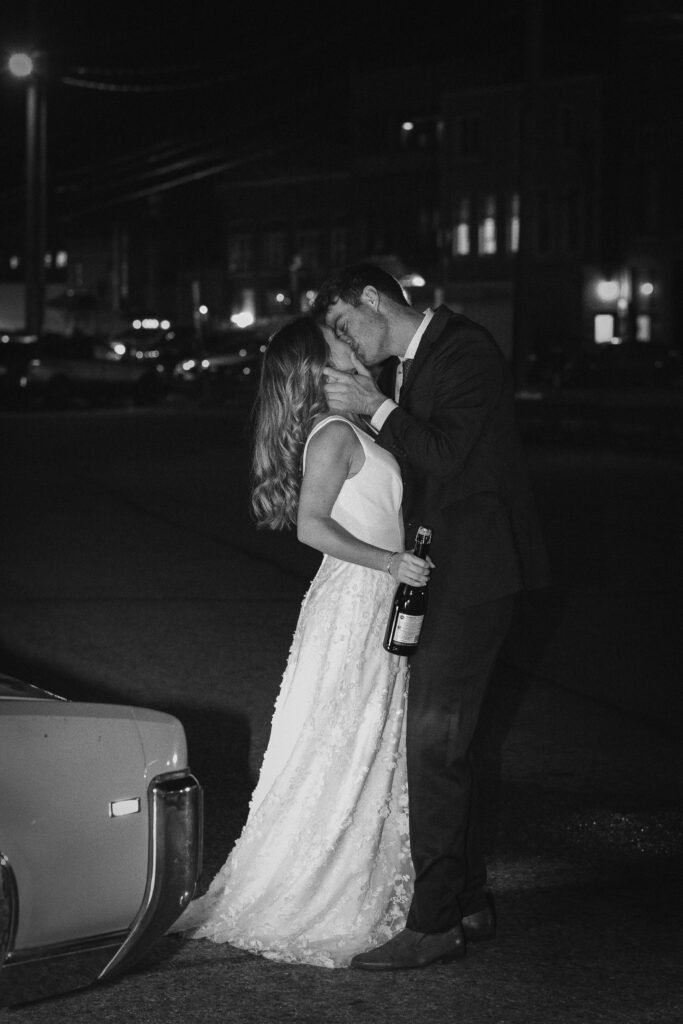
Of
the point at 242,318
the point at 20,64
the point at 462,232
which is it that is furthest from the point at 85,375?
the point at 242,318

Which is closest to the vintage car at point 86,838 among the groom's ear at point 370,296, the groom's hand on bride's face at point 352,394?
the groom's hand on bride's face at point 352,394

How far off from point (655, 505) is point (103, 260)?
88.2 metres

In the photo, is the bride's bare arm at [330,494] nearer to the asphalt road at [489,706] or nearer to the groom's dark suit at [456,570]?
the groom's dark suit at [456,570]

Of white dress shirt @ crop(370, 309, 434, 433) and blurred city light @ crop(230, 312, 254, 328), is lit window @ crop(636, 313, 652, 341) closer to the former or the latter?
blurred city light @ crop(230, 312, 254, 328)

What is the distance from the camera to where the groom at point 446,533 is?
4.36m

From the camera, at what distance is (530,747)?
7.17m

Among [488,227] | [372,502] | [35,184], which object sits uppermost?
[488,227]

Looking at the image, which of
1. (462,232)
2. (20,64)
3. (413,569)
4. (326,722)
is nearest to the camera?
(413,569)

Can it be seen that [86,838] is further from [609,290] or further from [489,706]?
[609,290]

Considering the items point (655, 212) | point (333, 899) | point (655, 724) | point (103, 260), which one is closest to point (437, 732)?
point (333, 899)

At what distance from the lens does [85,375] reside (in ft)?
127

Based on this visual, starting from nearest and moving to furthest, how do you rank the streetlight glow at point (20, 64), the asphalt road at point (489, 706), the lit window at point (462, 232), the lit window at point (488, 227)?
the asphalt road at point (489, 706) → the streetlight glow at point (20, 64) → the lit window at point (488, 227) → the lit window at point (462, 232)

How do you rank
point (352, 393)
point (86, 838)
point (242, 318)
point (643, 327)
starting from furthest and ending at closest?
1. point (242, 318)
2. point (643, 327)
3. point (352, 393)
4. point (86, 838)

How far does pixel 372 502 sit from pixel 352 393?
1.26 feet
